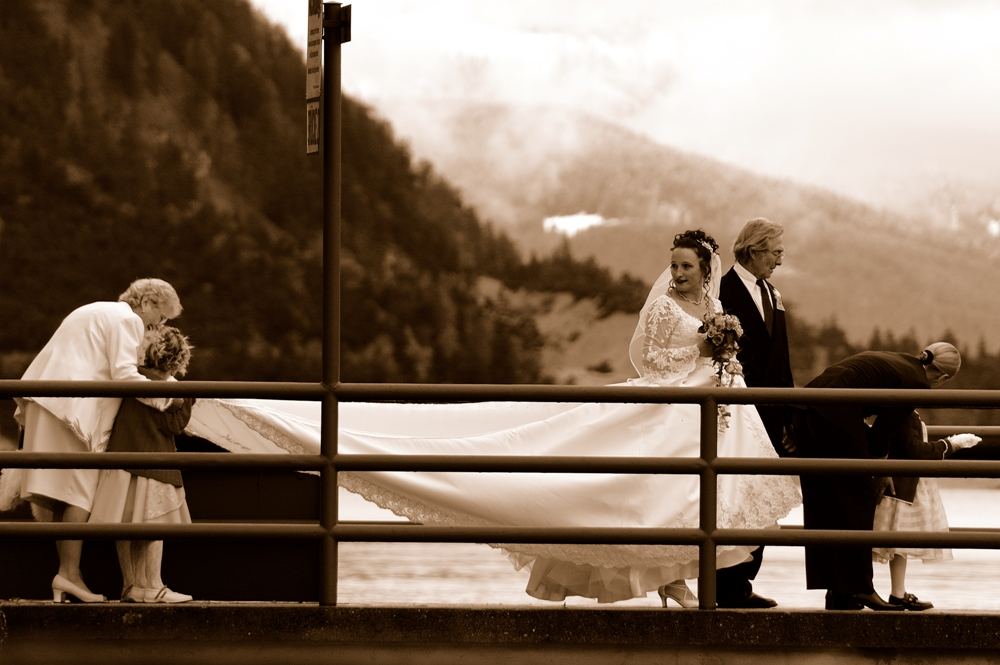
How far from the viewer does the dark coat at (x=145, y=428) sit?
616 centimetres

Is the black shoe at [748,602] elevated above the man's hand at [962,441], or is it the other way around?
the man's hand at [962,441]

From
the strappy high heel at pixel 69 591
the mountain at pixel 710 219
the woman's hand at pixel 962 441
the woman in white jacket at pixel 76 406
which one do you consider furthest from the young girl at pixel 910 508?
the mountain at pixel 710 219

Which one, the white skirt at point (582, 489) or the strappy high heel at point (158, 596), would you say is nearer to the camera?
the strappy high heel at point (158, 596)

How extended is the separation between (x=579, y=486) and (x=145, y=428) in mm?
1707

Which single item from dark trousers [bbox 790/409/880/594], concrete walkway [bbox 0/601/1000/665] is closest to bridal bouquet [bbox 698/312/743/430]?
dark trousers [bbox 790/409/880/594]

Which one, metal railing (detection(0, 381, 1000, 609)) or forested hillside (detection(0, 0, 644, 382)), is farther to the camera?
forested hillside (detection(0, 0, 644, 382))

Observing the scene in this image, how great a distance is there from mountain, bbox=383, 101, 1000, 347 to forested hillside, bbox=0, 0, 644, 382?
816 millimetres

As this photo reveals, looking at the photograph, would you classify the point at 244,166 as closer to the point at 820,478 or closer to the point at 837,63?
the point at 837,63

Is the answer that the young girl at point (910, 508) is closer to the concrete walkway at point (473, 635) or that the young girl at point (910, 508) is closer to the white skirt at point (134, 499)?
the concrete walkway at point (473, 635)

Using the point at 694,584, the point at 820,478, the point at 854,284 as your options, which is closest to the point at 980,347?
the point at 854,284

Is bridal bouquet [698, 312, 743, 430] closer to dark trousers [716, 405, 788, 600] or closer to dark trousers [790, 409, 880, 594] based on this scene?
dark trousers [790, 409, 880, 594]

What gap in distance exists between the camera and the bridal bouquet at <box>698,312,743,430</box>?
21.6ft

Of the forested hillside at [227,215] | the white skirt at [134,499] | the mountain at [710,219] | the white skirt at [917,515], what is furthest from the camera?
the forested hillside at [227,215]

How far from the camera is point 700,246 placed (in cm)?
686
